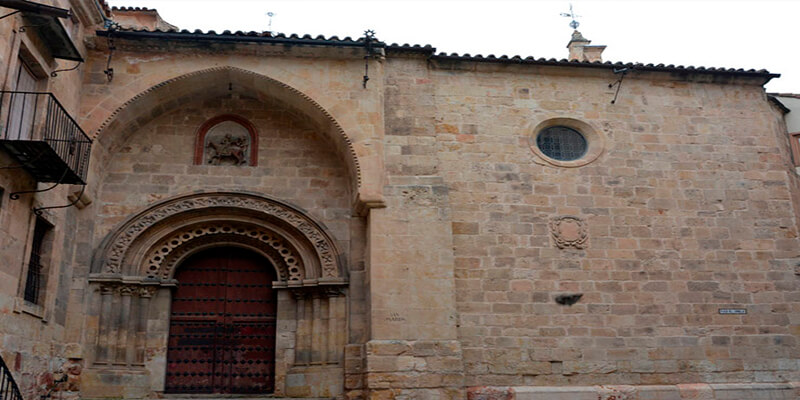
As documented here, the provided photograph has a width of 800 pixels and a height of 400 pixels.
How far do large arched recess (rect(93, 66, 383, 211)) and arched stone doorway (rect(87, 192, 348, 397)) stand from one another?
1.14m

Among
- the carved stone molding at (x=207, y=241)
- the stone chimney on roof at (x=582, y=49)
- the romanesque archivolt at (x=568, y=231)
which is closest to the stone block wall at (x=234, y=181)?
the carved stone molding at (x=207, y=241)

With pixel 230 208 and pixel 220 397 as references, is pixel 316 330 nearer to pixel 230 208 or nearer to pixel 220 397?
pixel 220 397

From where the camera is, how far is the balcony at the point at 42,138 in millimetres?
7781

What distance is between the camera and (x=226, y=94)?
450 inches

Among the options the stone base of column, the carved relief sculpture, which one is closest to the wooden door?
the carved relief sculpture

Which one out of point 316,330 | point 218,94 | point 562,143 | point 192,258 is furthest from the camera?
point 562,143

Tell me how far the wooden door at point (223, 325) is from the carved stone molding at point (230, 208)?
60 centimetres

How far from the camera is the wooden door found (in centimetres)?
1047

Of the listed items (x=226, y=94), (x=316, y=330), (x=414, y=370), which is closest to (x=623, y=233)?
(x=414, y=370)

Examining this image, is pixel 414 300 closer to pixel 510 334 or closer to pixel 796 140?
pixel 510 334

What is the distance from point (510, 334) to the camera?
33.4ft

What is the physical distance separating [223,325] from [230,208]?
186 centimetres

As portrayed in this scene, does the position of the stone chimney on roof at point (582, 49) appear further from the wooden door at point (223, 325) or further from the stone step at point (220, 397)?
the stone step at point (220, 397)

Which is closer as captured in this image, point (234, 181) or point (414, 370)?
point (414, 370)
